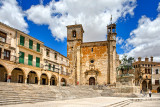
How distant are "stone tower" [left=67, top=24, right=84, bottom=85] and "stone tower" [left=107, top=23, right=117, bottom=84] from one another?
24.9 feet

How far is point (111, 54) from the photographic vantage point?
37625mm

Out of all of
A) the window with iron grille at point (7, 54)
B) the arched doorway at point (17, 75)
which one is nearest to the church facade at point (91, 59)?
the arched doorway at point (17, 75)

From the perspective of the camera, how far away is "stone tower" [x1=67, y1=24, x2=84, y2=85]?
39812 millimetres

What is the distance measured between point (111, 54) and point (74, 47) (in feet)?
32.7

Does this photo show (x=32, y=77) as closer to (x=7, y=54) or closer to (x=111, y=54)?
(x=7, y=54)

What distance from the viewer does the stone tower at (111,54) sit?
36500 mm

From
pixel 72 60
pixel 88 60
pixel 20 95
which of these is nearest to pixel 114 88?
pixel 88 60

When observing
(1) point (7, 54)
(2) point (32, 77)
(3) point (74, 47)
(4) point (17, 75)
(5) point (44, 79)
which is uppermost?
(3) point (74, 47)

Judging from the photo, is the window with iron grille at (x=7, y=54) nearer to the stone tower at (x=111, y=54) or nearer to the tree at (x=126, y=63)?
the tree at (x=126, y=63)

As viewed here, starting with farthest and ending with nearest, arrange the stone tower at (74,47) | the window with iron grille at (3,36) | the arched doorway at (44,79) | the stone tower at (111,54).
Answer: the stone tower at (74,47), the stone tower at (111,54), the arched doorway at (44,79), the window with iron grille at (3,36)

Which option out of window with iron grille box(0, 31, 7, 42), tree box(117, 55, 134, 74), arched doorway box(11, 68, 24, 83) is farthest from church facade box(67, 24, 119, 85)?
window with iron grille box(0, 31, 7, 42)

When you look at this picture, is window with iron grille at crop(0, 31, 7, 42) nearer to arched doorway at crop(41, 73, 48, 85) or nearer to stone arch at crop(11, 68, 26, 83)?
stone arch at crop(11, 68, 26, 83)

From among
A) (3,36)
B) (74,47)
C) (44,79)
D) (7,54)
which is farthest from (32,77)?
(74,47)

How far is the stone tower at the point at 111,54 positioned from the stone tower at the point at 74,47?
7574mm
